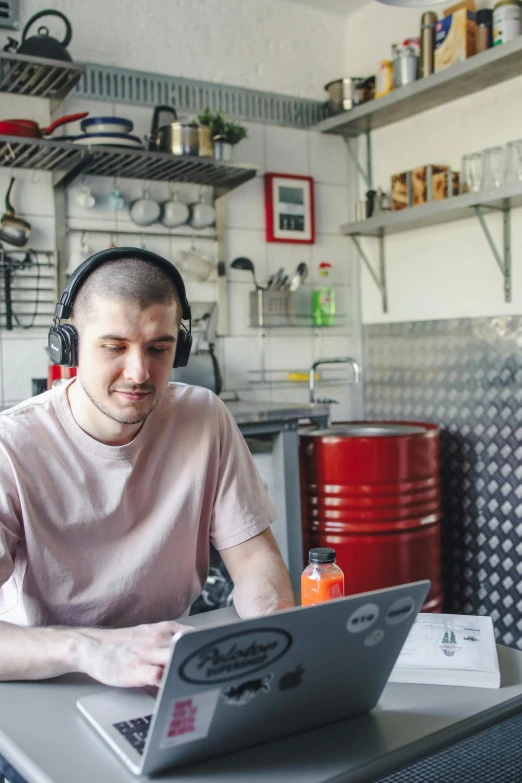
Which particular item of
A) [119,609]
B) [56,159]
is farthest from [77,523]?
[56,159]

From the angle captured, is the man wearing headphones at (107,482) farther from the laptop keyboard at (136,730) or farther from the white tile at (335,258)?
A: the white tile at (335,258)

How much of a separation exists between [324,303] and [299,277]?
8.3 inches

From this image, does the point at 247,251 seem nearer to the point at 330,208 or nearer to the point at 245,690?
the point at 330,208

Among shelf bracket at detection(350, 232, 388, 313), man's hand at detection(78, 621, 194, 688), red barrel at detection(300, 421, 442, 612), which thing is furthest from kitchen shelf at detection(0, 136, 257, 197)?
man's hand at detection(78, 621, 194, 688)

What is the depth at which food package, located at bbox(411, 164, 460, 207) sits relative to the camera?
3.37 m

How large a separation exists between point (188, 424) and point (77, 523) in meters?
0.31

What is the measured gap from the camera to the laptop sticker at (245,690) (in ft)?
2.69

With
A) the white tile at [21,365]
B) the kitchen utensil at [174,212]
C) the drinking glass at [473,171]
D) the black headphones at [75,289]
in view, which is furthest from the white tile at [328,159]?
the black headphones at [75,289]

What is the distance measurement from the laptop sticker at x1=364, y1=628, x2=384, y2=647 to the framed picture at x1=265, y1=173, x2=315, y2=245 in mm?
3112

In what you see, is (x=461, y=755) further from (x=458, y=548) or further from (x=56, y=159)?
(x=56, y=159)

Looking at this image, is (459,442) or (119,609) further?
(459,442)

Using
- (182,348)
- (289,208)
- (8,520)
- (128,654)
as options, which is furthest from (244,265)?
(128,654)

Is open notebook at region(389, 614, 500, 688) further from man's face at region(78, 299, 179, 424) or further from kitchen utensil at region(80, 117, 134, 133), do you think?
kitchen utensil at region(80, 117, 134, 133)

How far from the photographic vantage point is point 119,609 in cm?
140
